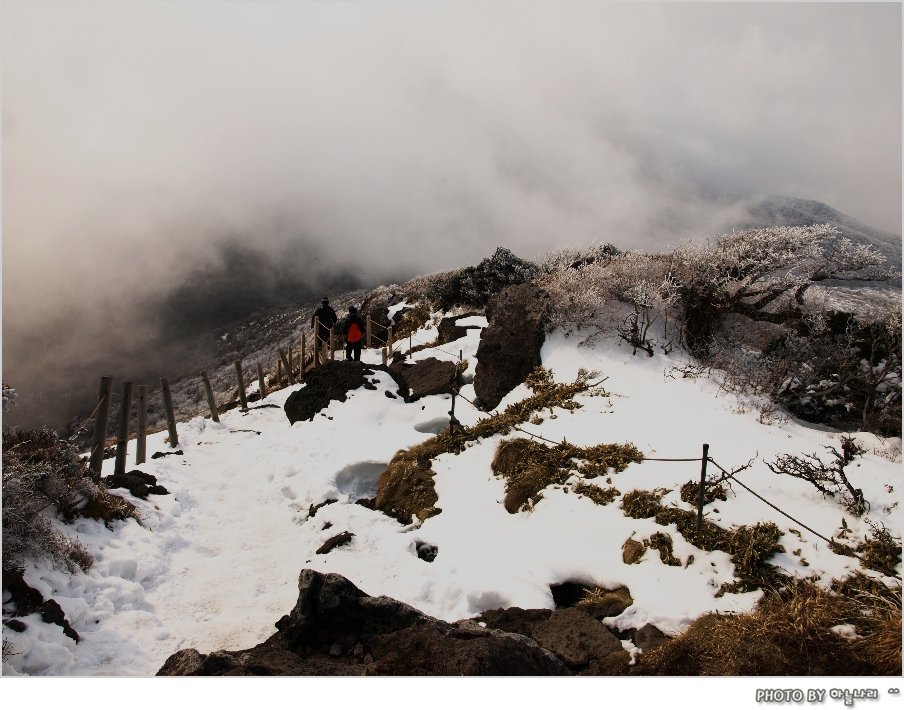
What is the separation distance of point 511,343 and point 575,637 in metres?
7.74

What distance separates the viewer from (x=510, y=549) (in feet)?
20.7

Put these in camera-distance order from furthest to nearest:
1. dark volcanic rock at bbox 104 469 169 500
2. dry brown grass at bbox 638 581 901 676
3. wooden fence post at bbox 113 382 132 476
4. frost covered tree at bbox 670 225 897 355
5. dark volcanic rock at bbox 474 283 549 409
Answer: frost covered tree at bbox 670 225 897 355 < dark volcanic rock at bbox 474 283 549 409 < wooden fence post at bbox 113 382 132 476 < dark volcanic rock at bbox 104 469 169 500 < dry brown grass at bbox 638 581 901 676

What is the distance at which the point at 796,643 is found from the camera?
3.82 meters

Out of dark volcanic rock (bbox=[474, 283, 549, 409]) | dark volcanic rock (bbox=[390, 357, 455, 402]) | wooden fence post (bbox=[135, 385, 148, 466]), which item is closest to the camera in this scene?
wooden fence post (bbox=[135, 385, 148, 466])

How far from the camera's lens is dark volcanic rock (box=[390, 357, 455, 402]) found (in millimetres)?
12609

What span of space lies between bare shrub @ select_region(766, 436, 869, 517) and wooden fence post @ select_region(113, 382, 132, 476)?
10.0 meters

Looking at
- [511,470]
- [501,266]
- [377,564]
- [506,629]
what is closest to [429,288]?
[501,266]

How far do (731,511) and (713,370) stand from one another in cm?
584

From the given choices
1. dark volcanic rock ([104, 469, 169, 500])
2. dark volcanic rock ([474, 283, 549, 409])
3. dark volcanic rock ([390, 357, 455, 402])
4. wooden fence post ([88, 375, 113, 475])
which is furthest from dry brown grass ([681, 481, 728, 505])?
wooden fence post ([88, 375, 113, 475])

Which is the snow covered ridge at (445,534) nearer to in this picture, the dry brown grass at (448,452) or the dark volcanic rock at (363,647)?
the dry brown grass at (448,452)

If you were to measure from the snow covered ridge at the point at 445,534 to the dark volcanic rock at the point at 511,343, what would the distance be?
0.68 m

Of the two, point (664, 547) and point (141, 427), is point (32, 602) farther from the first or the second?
point (664, 547)

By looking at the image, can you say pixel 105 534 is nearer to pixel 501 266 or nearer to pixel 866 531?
pixel 866 531

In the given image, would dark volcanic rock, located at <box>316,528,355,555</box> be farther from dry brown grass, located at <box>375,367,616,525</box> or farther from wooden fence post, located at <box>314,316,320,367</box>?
wooden fence post, located at <box>314,316,320,367</box>
